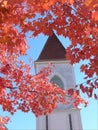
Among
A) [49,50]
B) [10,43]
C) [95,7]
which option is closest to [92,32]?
[95,7]

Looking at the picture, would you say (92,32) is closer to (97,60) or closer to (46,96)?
(97,60)

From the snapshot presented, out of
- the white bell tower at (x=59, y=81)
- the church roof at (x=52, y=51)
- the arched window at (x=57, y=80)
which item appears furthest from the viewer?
the church roof at (x=52, y=51)

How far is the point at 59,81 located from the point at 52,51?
5.31 m

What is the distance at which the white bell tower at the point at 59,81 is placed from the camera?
25.5 meters

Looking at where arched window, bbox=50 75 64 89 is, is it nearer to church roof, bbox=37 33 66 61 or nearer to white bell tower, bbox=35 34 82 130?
white bell tower, bbox=35 34 82 130

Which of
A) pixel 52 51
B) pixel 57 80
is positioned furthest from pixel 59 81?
pixel 52 51

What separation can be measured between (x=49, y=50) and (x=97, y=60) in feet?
90.7

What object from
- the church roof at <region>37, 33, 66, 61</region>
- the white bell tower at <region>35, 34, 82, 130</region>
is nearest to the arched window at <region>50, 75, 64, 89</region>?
the white bell tower at <region>35, 34, 82, 130</region>

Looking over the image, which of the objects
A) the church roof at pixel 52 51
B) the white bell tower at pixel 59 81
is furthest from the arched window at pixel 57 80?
the church roof at pixel 52 51

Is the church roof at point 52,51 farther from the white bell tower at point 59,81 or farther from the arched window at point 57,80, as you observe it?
the arched window at point 57,80

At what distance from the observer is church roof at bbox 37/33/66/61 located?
3115 cm

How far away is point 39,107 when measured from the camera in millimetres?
11875

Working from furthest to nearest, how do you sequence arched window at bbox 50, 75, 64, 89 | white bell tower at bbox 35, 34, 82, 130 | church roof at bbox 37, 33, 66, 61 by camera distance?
church roof at bbox 37, 33, 66, 61 < arched window at bbox 50, 75, 64, 89 < white bell tower at bbox 35, 34, 82, 130

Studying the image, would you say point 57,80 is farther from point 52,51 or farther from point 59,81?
point 52,51
